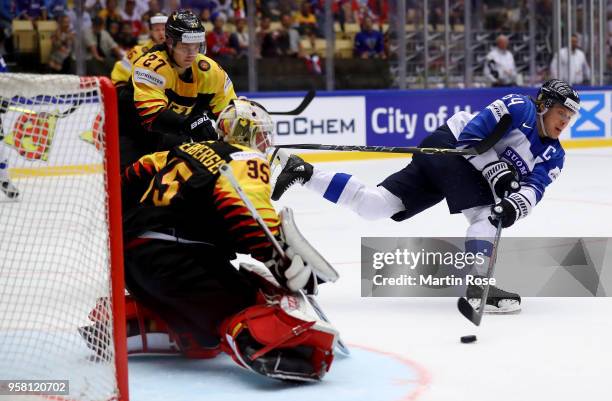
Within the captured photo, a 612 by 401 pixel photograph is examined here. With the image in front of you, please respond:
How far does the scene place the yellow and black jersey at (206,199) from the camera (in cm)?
274

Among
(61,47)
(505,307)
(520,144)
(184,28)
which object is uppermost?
(184,28)

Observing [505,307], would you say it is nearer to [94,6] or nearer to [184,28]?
[184,28]

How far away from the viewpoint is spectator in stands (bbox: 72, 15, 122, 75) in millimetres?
8781

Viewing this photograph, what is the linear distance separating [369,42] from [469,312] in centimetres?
721

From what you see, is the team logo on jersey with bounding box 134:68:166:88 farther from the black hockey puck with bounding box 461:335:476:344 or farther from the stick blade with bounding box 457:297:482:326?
the black hockey puck with bounding box 461:335:476:344

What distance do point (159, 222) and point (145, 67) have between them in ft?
4.20

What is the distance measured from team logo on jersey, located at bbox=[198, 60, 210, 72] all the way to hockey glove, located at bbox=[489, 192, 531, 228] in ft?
4.25

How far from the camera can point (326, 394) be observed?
2699mm

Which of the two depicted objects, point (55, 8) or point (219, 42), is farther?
point (219, 42)

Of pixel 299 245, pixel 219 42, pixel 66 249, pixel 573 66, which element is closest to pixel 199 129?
pixel 66 249

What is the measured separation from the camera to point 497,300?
373cm

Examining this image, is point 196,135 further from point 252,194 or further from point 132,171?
point 252,194

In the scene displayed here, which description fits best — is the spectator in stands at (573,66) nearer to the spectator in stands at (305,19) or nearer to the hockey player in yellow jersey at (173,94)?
the spectator in stands at (305,19)

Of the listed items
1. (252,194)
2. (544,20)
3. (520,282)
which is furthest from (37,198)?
(544,20)
